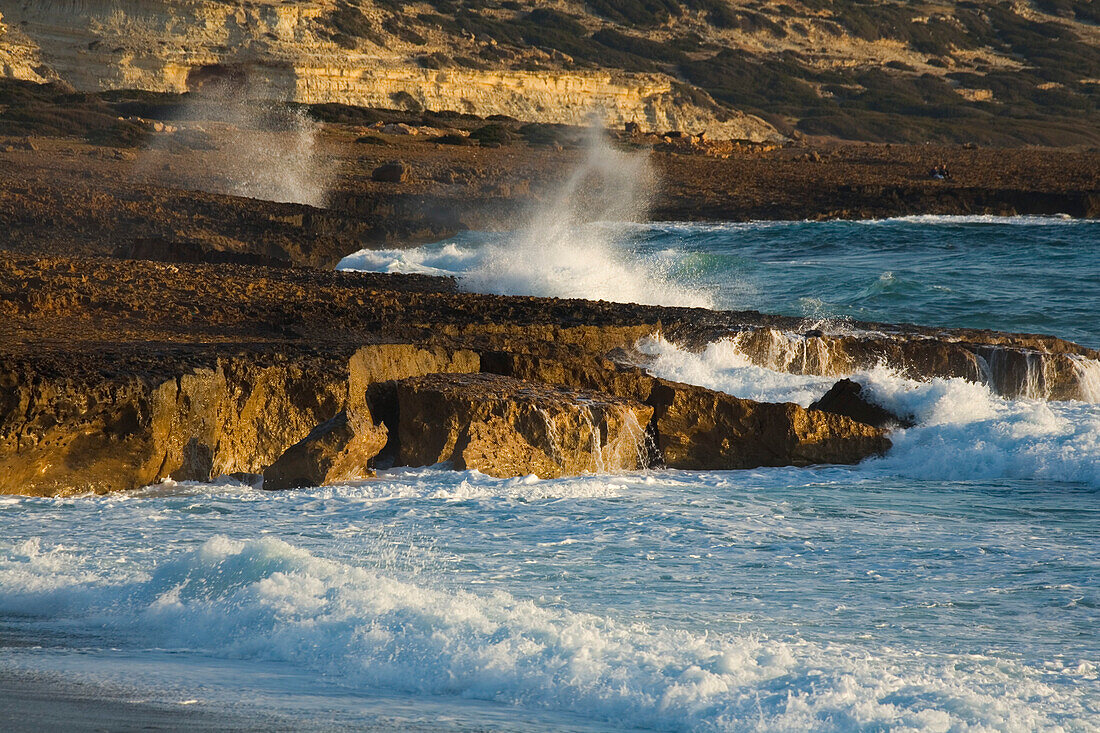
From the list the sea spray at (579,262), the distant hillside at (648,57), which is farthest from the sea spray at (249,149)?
the sea spray at (579,262)

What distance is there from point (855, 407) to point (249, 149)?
89.4 feet

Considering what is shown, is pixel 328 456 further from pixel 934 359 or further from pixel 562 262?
pixel 562 262

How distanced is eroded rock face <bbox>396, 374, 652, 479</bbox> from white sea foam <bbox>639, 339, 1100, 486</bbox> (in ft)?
6.75

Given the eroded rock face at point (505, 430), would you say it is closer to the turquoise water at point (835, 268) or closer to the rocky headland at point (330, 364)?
the rocky headland at point (330, 364)

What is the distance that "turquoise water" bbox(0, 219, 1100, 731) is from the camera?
427 centimetres

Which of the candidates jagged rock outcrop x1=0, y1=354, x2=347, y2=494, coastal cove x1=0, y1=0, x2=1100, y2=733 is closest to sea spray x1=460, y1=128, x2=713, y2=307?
coastal cove x1=0, y1=0, x2=1100, y2=733

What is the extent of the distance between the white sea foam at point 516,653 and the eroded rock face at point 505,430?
7.30 ft

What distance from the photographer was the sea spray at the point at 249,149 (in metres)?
29.1

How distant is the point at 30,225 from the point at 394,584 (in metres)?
15.4

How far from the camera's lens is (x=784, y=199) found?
107ft

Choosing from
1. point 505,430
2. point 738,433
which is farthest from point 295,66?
point 505,430

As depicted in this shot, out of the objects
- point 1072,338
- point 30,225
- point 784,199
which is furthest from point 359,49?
point 1072,338

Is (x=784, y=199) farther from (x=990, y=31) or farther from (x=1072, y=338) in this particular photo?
(x=990, y=31)

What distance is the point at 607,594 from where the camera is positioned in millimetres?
5484
